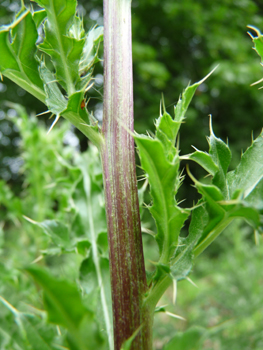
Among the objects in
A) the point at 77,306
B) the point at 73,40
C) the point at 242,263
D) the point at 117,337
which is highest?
the point at 73,40

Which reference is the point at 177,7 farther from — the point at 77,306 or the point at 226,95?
the point at 77,306

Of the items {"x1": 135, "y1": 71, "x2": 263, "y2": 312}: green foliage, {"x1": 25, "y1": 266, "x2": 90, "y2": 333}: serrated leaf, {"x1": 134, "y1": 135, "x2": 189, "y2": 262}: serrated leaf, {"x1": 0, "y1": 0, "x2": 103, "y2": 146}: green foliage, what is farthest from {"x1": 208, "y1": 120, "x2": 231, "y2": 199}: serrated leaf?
{"x1": 25, "y1": 266, "x2": 90, "y2": 333}: serrated leaf

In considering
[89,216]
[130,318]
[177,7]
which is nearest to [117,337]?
[130,318]

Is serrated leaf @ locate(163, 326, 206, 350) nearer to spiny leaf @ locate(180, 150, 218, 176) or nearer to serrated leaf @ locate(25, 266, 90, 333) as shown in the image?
serrated leaf @ locate(25, 266, 90, 333)

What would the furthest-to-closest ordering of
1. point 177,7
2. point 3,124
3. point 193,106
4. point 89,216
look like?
1. point 3,124
2. point 193,106
3. point 177,7
4. point 89,216

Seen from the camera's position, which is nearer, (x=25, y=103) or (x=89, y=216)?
(x=89, y=216)

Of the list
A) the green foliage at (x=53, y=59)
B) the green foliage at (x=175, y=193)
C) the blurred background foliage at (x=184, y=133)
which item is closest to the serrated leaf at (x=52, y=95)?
the green foliage at (x=53, y=59)

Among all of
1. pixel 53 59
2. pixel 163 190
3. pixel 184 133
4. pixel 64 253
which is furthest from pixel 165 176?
pixel 184 133
